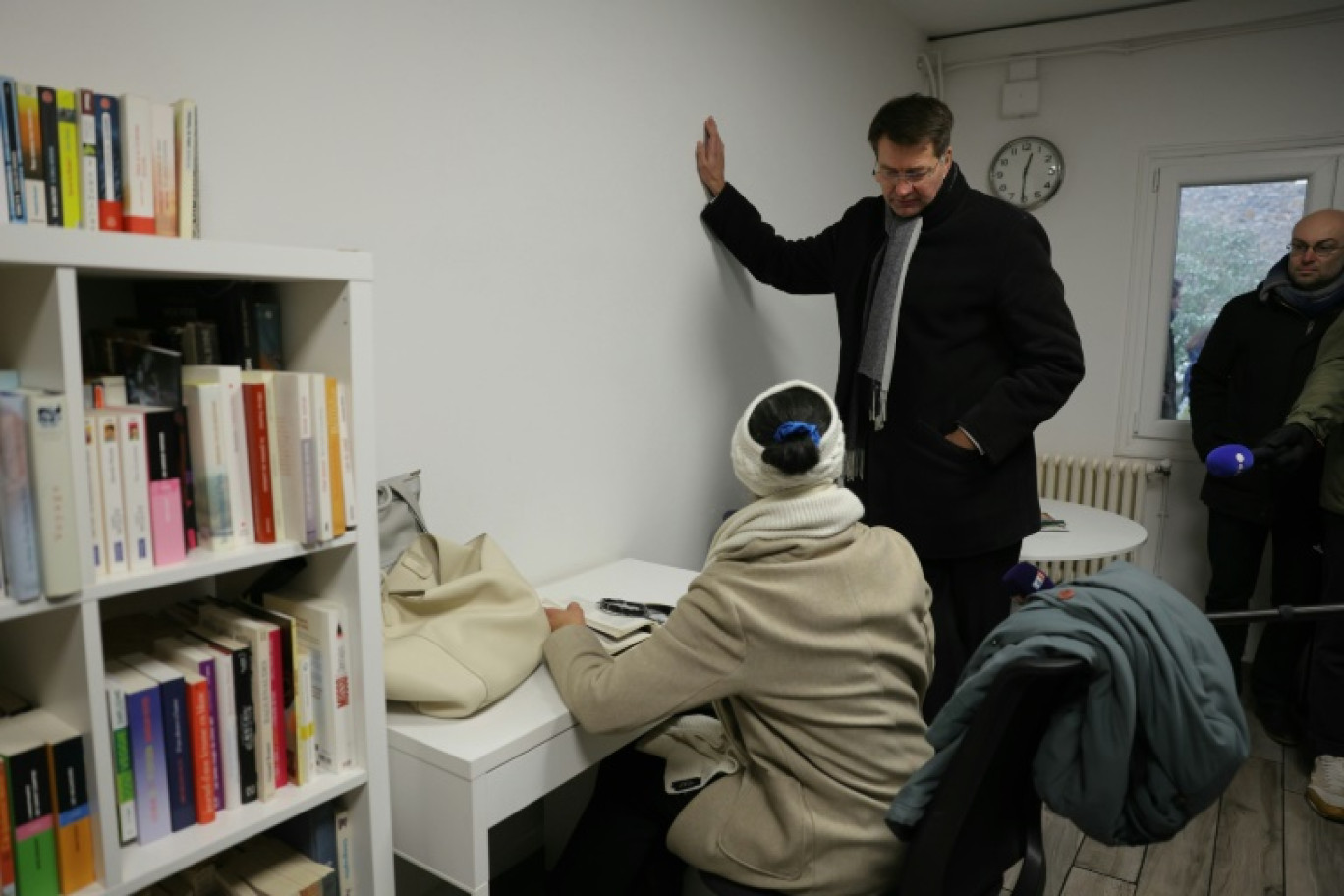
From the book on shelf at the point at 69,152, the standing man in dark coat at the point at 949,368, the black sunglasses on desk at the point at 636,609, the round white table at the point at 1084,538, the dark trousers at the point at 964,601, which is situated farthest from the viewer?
the round white table at the point at 1084,538

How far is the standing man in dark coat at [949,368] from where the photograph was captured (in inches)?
84.4

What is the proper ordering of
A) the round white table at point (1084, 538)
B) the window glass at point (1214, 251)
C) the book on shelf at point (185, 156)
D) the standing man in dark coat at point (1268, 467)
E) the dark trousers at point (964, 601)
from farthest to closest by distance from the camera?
the window glass at point (1214, 251) < the standing man in dark coat at point (1268, 467) < the round white table at point (1084, 538) < the dark trousers at point (964, 601) < the book on shelf at point (185, 156)

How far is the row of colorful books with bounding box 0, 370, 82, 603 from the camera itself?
924 mm

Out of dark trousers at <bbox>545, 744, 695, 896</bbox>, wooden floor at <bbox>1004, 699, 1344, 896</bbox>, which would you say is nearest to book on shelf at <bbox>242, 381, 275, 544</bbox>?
dark trousers at <bbox>545, 744, 695, 896</bbox>

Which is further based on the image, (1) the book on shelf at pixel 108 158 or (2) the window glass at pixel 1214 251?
(2) the window glass at pixel 1214 251

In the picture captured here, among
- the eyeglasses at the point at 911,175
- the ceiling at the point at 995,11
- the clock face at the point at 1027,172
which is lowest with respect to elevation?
the eyeglasses at the point at 911,175

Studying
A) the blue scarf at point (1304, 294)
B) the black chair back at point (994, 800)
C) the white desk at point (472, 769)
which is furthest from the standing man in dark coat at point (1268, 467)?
the white desk at point (472, 769)

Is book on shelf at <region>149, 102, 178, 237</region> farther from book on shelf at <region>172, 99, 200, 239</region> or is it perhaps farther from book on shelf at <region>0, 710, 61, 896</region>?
book on shelf at <region>0, 710, 61, 896</region>

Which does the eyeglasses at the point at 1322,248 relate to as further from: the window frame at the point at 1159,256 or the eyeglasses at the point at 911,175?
the eyeglasses at the point at 911,175

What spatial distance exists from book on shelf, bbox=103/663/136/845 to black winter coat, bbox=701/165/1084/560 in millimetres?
1730

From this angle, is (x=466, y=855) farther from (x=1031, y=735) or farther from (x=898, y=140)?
(x=898, y=140)

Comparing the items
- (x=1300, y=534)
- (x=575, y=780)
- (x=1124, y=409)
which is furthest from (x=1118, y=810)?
(x=1124, y=409)

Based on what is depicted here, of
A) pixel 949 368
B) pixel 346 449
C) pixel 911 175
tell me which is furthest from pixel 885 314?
pixel 346 449

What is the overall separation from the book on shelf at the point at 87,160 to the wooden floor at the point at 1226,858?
228cm
